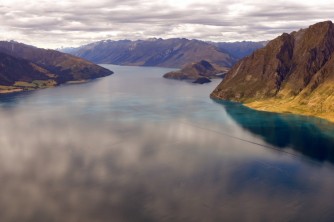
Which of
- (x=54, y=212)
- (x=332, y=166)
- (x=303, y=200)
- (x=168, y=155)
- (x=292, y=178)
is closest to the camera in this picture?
(x=54, y=212)

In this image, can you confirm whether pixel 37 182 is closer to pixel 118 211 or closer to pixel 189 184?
pixel 118 211

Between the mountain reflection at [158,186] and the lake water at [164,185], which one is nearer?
the lake water at [164,185]

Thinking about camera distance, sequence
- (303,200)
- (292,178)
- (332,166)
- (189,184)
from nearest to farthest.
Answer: (303,200)
(189,184)
(292,178)
(332,166)

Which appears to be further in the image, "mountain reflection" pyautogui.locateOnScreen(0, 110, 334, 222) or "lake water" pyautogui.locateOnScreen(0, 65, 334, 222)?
"mountain reflection" pyautogui.locateOnScreen(0, 110, 334, 222)

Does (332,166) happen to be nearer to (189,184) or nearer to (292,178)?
(292,178)

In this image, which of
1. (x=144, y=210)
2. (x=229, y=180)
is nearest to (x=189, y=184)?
(x=229, y=180)

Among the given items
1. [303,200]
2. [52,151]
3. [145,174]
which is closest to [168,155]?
[145,174]

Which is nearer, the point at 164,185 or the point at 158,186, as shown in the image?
the point at 158,186

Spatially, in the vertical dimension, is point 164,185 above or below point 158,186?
above

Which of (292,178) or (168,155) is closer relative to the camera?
(292,178)
